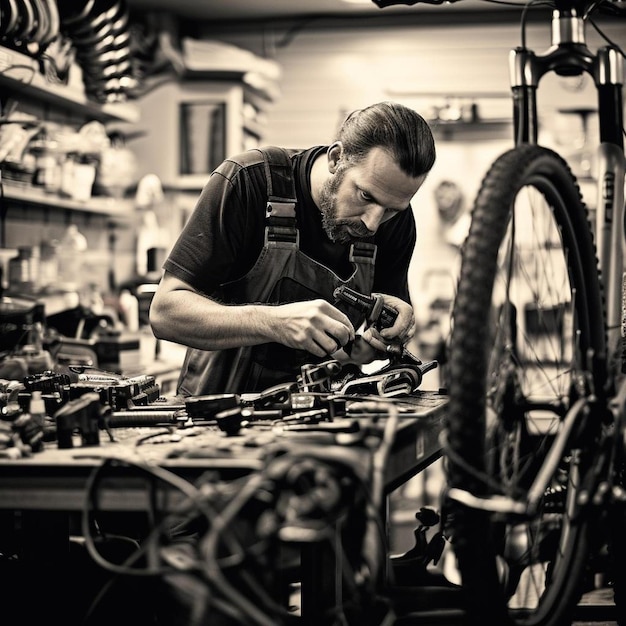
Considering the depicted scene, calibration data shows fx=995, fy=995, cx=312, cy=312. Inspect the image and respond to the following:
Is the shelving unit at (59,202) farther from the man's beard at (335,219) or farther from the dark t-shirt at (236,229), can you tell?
the man's beard at (335,219)

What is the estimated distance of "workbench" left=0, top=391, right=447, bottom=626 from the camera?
1277mm

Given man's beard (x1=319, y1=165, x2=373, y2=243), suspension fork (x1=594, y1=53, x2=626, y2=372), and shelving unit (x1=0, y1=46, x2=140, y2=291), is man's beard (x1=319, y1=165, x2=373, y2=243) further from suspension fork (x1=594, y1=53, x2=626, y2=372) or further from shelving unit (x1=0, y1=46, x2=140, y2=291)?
shelving unit (x1=0, y1=46, x2=140, y2=291)

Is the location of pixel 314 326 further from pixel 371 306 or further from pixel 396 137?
pixel 396 137

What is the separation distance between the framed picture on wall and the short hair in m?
3.36

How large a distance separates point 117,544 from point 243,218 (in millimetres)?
866

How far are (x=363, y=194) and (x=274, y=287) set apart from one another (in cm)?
34

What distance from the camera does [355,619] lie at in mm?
1728

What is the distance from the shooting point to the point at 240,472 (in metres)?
1.45

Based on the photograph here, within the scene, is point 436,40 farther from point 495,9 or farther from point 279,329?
point 279,329

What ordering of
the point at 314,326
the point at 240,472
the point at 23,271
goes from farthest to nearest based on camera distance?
the point at 23,271 < the point at 314,326 < the point at 240,472

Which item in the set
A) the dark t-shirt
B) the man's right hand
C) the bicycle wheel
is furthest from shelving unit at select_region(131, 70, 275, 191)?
the bicycle wheel

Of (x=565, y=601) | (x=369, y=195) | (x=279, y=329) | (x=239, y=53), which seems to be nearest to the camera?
(x=565, y=601)

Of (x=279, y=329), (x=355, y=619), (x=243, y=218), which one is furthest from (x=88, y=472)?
(x=243, y=218)

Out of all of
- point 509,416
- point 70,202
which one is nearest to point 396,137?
point 509,416
